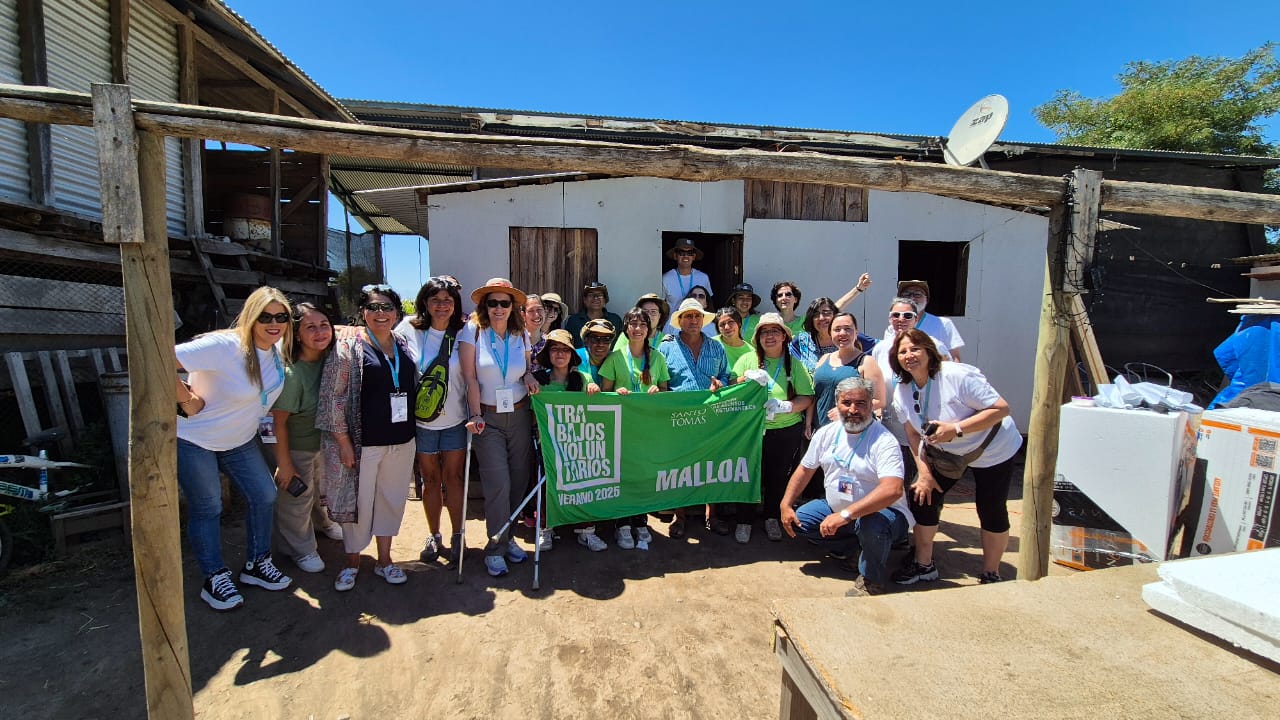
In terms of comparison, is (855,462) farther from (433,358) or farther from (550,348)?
(433,358)

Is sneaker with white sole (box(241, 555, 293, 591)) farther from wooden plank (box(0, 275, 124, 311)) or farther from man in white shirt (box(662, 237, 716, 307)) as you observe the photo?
man in white shirt (box(662, 237, 716, 307))

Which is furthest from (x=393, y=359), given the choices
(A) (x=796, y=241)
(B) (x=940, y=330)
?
(A) (x=796, y=241)

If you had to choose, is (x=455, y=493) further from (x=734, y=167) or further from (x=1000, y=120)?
(x=1000, y=120)

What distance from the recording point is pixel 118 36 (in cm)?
600

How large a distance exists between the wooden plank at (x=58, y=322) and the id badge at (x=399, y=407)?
13.1 feet

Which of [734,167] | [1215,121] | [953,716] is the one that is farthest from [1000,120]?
[1215,121]

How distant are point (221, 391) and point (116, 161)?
1483 millimetres

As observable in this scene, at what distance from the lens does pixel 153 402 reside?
7.68 ft

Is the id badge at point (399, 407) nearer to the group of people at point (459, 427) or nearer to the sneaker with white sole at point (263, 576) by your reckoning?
the group of people at point (459, 427)

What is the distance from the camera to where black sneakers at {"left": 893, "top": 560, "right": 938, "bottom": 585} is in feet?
12.9

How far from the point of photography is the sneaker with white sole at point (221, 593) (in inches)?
134

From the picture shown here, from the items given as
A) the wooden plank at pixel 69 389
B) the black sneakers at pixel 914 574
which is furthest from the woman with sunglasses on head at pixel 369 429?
the black sneakers at pixel 914 574

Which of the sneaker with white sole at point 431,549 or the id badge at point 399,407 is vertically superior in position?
the id badge at point 399,407

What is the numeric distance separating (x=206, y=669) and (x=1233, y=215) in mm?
6116
